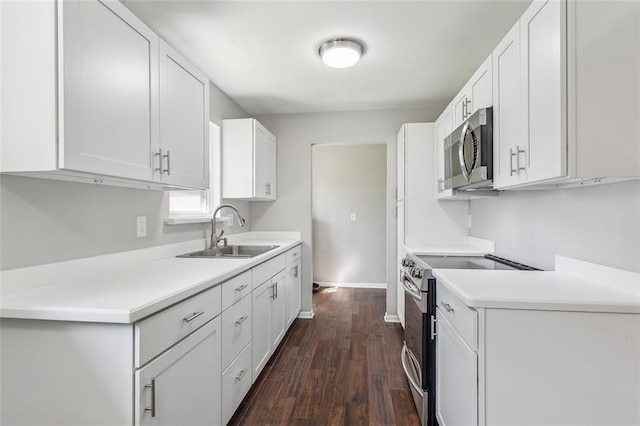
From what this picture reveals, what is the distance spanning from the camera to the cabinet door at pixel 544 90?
3.74ft

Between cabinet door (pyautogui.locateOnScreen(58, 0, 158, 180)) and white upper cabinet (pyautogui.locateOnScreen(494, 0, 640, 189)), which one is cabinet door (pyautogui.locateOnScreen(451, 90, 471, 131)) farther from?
cabinet door (pyautogui.locateOnScreen(58, 0, 158, 180))

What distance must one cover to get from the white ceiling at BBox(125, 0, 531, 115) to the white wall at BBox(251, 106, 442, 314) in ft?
1.42

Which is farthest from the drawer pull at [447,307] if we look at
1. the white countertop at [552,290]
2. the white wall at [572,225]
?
the white wall at [572,225]

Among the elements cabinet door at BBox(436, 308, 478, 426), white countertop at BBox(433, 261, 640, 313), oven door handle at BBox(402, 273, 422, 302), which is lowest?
cabinet door at BBox(436, 308, 478, 426)

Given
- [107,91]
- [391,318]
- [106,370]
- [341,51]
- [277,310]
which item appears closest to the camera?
[106,370]

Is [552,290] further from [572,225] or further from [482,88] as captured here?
[482,88]

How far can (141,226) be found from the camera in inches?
74.2

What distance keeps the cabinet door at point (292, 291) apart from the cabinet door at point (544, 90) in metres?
2.17

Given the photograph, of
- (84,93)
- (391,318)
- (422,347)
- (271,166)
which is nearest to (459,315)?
(422,347)

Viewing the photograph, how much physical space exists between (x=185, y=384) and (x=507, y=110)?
6.48ft

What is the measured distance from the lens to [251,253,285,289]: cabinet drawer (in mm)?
2065

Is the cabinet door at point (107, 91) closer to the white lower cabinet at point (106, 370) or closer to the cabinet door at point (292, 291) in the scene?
the white lower cabinet at point (106, 370)

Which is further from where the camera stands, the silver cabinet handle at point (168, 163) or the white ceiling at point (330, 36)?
the white ceiling at point (330, 36)

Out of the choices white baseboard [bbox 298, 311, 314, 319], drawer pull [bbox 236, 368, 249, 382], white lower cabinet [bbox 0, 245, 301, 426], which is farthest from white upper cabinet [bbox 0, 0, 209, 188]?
white baseboard [bbox 298, 311, 314, 319]
